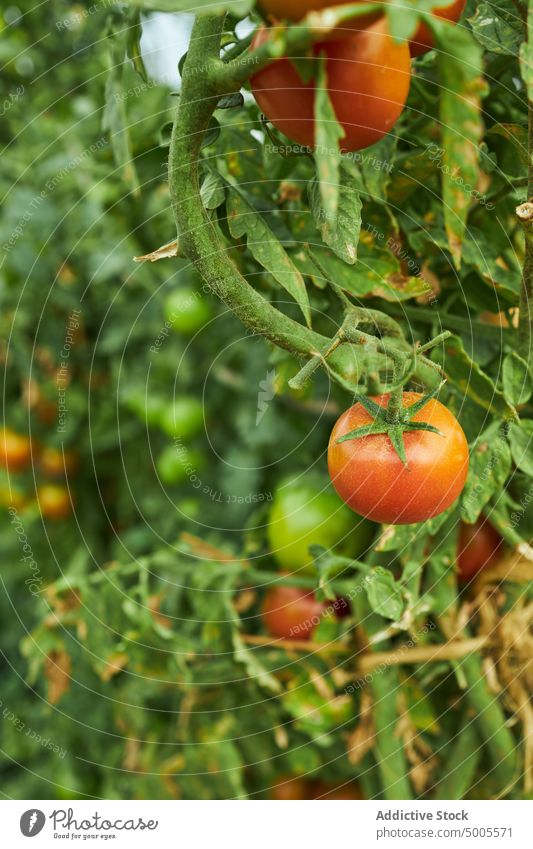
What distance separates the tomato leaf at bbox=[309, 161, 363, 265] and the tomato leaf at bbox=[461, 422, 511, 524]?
16cm

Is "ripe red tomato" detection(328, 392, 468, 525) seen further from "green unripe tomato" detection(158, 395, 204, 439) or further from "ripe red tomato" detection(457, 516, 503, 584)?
"green unripe tomato" detection(158, 395, 204, 439)

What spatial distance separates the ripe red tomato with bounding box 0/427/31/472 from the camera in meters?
1.17

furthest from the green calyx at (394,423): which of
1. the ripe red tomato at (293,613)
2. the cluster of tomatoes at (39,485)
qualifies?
the cluster of tomatoes at (39,485)

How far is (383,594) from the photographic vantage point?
0.46 meters

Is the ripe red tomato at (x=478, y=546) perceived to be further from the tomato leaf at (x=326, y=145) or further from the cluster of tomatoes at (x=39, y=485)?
the cluster of tomatoes at (x=39, y=485)

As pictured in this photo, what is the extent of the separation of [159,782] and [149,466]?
0.45m

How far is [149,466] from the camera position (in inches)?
43.9

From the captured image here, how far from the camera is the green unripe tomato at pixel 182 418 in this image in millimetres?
1006

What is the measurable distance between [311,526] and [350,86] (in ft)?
1.29

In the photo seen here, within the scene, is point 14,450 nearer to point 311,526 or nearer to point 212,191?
point 311,526

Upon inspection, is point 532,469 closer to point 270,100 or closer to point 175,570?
point 270,100

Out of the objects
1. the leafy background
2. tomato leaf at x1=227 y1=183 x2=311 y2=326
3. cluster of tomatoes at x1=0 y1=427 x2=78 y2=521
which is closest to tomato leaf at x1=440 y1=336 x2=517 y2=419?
the leafy background

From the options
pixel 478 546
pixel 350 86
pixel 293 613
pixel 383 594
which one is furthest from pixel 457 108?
pixel 293 613
